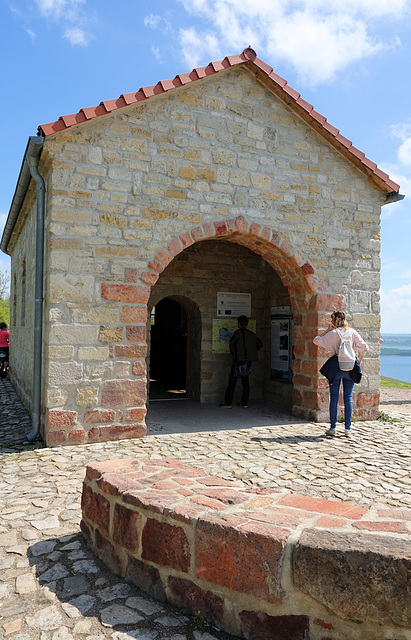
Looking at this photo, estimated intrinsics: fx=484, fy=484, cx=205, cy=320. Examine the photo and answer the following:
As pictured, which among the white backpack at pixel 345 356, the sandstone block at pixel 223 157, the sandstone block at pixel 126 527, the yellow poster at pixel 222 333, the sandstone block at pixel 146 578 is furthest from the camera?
the yellow poster at pixel 222 333

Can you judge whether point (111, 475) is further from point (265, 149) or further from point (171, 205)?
point (265, 149)

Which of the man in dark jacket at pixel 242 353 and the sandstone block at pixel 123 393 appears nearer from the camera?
the sandstone block at pixel 123 393

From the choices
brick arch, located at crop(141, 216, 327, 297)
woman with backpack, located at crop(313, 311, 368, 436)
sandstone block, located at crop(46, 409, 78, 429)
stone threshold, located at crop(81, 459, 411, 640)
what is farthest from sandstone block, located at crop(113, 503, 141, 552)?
woman with backpack, located at crop(313, 311, 368, 436)

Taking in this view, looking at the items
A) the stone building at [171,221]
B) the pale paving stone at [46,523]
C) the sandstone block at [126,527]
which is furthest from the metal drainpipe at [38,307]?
the sandstone block at [126,527]

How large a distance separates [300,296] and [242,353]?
1.55m

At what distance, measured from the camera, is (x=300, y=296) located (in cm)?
727

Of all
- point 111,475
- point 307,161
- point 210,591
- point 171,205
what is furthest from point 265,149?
point 210,591

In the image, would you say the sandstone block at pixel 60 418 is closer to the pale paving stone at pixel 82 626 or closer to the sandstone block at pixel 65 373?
the sandstone block at pixel 65 373

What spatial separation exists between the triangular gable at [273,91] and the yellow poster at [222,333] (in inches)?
136

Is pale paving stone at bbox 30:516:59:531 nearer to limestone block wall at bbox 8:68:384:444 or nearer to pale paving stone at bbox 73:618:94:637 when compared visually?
pale paving stone at bbox 73:618:94:637

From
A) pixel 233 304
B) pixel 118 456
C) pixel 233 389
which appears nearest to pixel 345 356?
pixel 233 389

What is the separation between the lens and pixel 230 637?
2.13 m

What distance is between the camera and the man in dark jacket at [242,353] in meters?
8.23

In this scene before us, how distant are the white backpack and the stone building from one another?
0.79 meters
